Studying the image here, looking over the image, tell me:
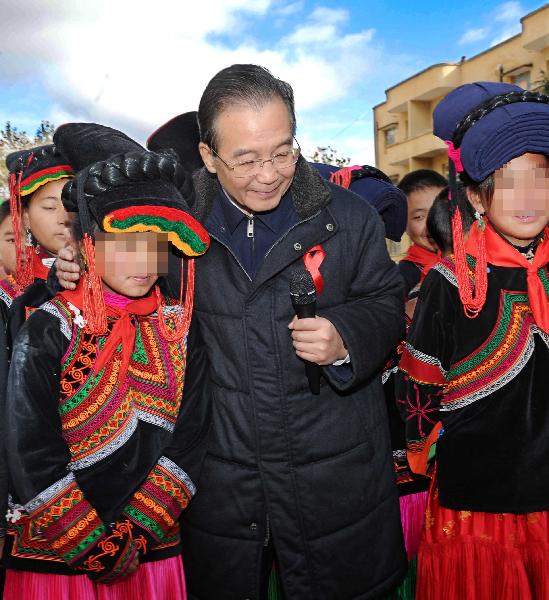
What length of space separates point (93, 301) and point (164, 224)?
34 centimetres

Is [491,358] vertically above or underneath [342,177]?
underneath

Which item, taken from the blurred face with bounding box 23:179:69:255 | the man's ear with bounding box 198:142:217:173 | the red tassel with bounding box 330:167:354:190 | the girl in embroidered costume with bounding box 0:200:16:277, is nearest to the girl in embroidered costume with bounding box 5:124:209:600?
the man's ear with bounding box 198:142:217:173

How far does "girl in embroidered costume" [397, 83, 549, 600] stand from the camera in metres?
2.14

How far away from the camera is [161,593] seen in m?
2.16

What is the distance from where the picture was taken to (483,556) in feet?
7.57

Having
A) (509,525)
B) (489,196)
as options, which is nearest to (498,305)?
(489,196)

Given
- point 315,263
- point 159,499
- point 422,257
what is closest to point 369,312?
point 315,263

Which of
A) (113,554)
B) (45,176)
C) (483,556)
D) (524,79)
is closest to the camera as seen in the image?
(113,554)

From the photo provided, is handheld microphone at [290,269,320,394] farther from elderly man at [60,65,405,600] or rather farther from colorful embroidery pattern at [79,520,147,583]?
colorful embroidery pattern at [79,520,147,583]

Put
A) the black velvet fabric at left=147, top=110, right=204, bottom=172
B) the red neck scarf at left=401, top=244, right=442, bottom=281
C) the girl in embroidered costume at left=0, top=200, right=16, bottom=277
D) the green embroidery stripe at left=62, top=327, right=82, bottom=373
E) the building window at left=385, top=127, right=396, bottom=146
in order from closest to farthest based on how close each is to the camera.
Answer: the green embroidery stripe at left=62, top=327, right=82, bottom=373 → the black velvet fabric at left=147, top=110, right=204, bottom=172 → the girl in embroidered costume at left=0, top=200, right=16, bottom=277 → the red neck scarf at left=401, top=244, right=442, bottom=281 → the building window at left=385, top=127, right=396, bottom=146

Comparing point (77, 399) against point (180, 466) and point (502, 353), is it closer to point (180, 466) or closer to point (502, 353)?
point (180, 466)

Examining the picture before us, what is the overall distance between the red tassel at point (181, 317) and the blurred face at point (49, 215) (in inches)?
33.3

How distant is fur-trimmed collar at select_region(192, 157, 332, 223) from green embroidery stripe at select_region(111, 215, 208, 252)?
176 millimetres

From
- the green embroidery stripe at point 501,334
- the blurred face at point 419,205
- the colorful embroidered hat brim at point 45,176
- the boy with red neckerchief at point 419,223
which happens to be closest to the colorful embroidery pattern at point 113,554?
the green embroidery stripe at point 501,334
